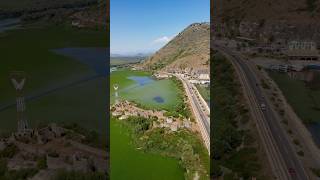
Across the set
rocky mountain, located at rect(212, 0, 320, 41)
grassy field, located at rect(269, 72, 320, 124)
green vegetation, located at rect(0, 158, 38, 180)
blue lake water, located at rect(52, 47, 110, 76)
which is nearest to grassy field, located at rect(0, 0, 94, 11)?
blue lake water, located at rect(52, 47, 110, 76)

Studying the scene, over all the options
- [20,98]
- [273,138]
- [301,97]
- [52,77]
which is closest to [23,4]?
[52,77]

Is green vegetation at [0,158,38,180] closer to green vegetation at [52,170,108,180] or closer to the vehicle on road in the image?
green vegetation at [52,170,108,180]

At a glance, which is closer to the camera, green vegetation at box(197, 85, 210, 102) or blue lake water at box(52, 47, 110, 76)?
green vegetation at box(197, 85, 210, 102)

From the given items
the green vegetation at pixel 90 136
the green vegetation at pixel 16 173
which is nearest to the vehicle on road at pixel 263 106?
→ the green vegetation at pixel 90 136

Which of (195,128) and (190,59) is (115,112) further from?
(190,59)

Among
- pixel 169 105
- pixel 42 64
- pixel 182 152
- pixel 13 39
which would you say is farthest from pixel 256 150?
pixel 13 39

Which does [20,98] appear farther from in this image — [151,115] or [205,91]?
[205,91]
